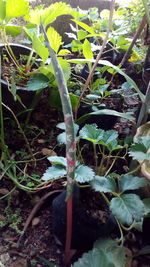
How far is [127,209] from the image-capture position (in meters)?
0.56

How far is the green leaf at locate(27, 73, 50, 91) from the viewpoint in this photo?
0.88 meters

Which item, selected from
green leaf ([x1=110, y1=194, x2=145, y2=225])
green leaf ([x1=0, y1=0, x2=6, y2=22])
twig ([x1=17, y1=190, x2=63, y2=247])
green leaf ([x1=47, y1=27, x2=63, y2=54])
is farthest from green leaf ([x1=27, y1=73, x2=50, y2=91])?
green leaf ([x1=110, y1=194, x2=145, y2=225])

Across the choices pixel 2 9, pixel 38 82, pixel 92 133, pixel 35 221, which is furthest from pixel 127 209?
pixel 2 9

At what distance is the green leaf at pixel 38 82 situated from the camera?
2.88 ft

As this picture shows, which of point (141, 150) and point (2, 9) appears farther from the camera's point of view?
point (2, 9)

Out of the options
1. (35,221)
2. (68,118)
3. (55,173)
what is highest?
(68,118)

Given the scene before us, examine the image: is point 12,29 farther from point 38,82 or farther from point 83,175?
point 83,175

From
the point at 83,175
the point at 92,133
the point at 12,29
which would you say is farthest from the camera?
the point at 12,29

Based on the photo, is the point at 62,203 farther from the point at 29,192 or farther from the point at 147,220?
the point at 147,220

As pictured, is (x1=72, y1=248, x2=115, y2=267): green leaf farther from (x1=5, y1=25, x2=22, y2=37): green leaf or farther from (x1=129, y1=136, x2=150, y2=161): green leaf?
(x1=5, y1=25, x2=22, y2=37): green leaf

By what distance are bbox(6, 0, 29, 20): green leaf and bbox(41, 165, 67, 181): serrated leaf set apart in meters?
0.55

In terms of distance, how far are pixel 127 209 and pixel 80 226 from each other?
0.17 m

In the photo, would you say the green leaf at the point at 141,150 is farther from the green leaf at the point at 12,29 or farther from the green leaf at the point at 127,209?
the green leaf at the point at 12,29

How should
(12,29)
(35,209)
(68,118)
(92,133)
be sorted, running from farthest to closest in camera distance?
(12,29)
(35,209)
(92,133)
(68,118)
